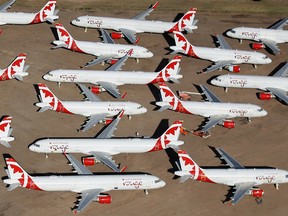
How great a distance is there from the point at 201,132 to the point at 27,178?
33558 mm

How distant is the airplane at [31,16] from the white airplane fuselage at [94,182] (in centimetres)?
5271

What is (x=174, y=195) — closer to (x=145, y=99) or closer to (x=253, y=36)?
(x=145, y=99)

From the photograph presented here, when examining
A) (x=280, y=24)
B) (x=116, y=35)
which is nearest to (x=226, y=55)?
(x=280, y=24)

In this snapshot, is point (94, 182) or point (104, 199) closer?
point (104, 199)

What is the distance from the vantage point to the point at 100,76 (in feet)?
401

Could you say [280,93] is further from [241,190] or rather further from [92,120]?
[92,120]

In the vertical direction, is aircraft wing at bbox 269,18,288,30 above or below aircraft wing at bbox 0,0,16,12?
below

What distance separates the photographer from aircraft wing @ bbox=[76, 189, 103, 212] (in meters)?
93.7

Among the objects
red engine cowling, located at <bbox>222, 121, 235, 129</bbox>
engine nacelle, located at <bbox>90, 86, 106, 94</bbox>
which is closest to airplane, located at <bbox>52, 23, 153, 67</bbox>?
engine nacelle, located at <bbox>90, 86, 106, 94</bbox>

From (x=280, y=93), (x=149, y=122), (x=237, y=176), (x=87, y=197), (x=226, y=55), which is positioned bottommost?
(x=87, y=197)

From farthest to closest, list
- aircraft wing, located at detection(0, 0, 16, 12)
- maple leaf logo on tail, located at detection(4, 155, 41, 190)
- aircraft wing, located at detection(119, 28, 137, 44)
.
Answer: aircraft wing, located at detection(0, 0, 16, 12), aircraft wing, located at detection(119, 28, 137, 44), maple leaf logo on tail, located at detection(4, 155, 41, 190)

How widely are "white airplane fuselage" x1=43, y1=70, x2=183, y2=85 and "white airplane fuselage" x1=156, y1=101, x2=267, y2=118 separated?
9.14 meters

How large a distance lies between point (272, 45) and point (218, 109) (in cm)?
3198

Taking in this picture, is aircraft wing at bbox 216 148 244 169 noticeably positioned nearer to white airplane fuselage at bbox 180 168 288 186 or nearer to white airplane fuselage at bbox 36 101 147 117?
white airplane fuselage at bbox 180 168 288 186
